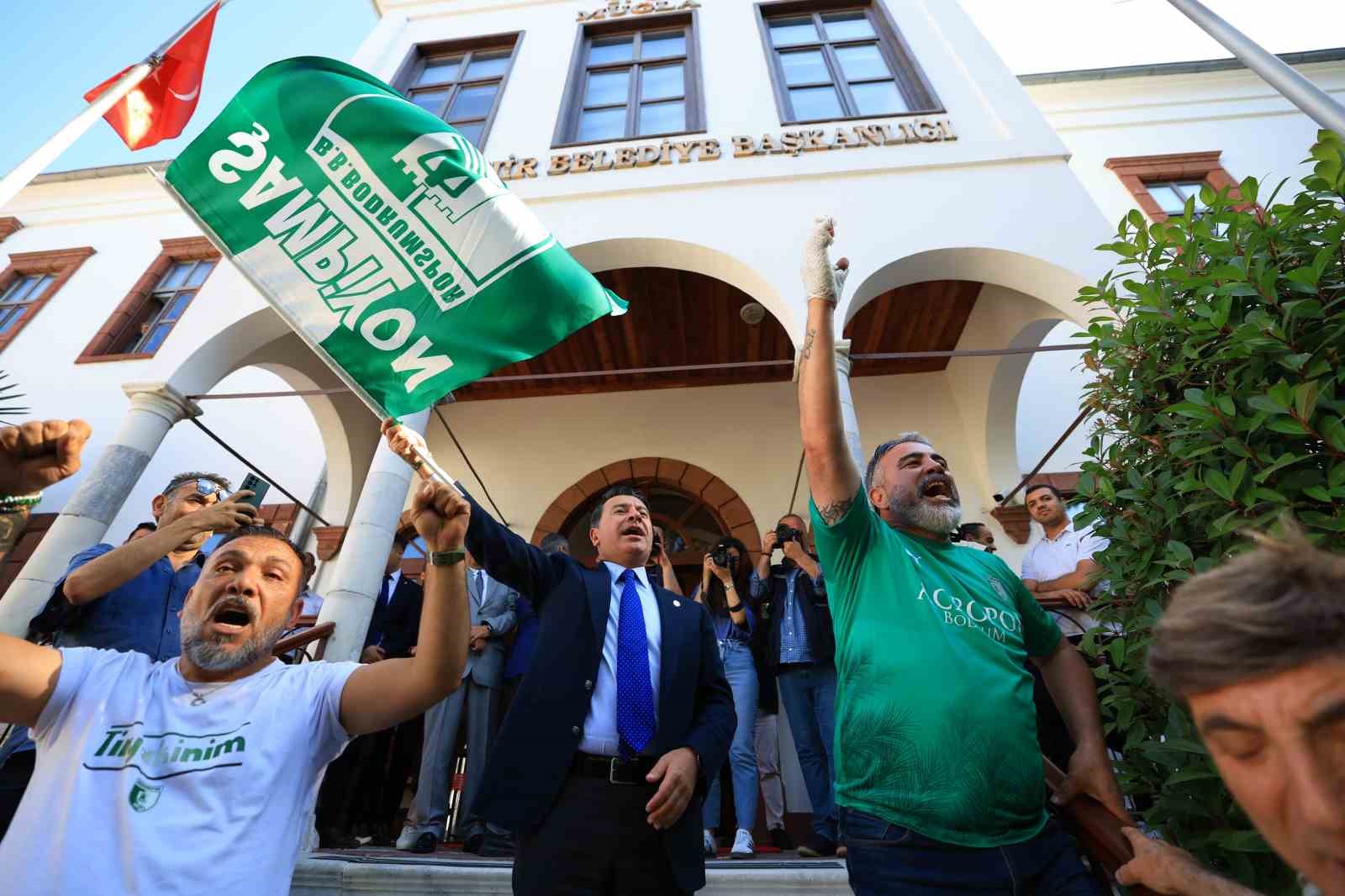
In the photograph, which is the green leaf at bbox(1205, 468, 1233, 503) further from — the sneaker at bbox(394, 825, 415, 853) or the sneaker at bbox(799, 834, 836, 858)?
the sneaker at bbox(394, 825, 415, 853)

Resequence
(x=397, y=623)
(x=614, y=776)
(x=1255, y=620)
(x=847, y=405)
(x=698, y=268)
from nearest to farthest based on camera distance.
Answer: (x=1255, y=620)
(x=614, y=776)
(x=847, y=405)
(x=397, y=623)
(x=698, y=268)

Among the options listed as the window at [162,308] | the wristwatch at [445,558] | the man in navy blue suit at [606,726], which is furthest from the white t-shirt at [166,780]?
the window at [162,308]

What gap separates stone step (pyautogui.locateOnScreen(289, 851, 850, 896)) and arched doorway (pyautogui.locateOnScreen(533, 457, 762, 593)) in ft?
12.3

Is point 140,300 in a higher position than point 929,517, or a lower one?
higher

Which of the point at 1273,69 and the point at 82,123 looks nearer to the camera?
the point at 1273,69

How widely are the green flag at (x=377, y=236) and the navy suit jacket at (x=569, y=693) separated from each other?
599 millimetres

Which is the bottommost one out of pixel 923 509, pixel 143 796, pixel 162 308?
pixel 143 796

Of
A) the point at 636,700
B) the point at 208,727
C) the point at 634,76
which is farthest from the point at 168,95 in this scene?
the point at 636,700

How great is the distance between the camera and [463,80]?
7281 millimetres

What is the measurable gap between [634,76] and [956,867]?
7.46 meters

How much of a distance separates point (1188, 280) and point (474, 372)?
6.74 feet

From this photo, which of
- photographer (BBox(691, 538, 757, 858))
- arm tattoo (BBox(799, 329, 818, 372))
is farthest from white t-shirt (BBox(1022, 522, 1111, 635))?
arm tattoo (BBox(799, 329, 818, 372))

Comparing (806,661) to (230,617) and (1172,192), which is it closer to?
(230,617)

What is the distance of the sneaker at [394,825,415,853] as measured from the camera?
124 inches
